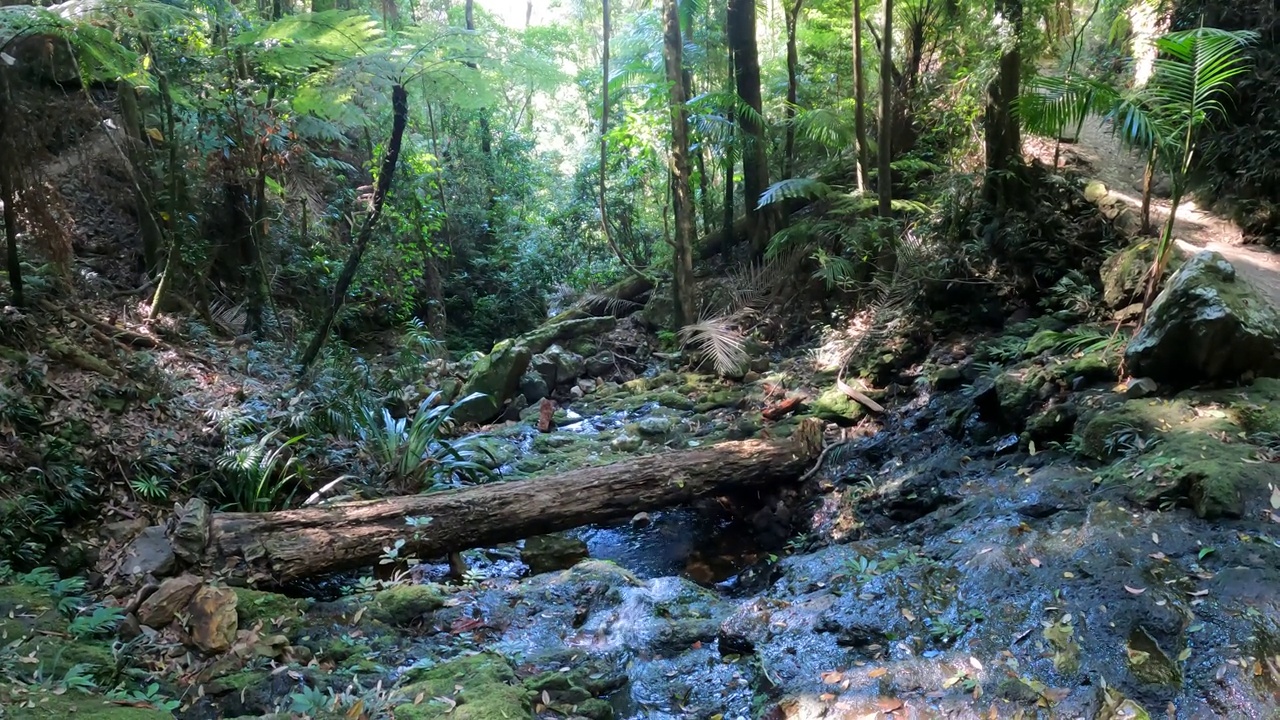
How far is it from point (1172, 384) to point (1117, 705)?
9.47 feet

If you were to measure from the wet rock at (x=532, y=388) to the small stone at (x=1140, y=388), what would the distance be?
6479 millimetres

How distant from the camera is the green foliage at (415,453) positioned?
19.1 ft

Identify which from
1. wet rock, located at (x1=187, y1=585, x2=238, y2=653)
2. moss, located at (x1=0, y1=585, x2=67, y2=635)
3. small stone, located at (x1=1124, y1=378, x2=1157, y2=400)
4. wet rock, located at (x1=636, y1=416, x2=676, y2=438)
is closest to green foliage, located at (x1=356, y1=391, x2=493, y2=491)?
wet rock, located at (x1=636, y1=416, x2=676, y2=438)

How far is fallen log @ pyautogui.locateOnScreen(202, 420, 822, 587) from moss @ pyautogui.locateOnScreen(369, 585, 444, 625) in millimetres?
429

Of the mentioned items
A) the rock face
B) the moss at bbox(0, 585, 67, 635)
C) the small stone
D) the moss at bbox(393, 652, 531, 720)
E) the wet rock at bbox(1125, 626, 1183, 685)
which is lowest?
the moss at bbox(393, 652, 531, 720)

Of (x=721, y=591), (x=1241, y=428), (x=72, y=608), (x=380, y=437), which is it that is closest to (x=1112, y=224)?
(x=1241, y=428)

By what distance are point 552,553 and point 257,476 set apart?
2.24 meters

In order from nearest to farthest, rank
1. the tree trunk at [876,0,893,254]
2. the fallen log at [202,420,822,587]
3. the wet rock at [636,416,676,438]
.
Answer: the fallen log at [202,420,822,587] < the wet rock at [636,416,676,438] < the tree trunk at [876,0,893,254]

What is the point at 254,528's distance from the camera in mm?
4172

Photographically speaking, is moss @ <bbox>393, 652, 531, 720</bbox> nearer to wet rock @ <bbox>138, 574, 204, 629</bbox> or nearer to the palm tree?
wet rock @ <bbox>138, 574, 204, 629</bbox>

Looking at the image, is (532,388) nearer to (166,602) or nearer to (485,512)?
(485,512)

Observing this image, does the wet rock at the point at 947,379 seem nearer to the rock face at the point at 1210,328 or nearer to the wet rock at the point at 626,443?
the rock face at the point at 1210,328

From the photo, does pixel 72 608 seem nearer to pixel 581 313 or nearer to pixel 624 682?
pixel 624 682

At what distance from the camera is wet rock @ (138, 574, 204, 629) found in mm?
3365
